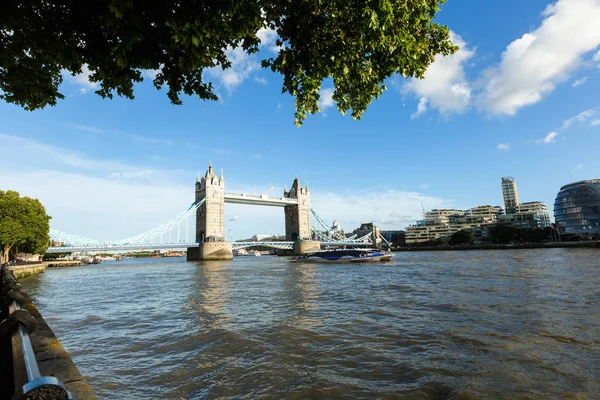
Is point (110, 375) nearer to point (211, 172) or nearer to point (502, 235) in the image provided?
point (211, 172)

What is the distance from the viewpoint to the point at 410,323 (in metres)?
8.73

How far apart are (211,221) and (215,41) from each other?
8373 cm

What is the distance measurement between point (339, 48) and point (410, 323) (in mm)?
7086

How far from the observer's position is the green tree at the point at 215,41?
4.10 metres

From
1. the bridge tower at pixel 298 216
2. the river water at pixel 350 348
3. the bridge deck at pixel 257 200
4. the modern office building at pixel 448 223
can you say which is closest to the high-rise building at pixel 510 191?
the modern office building at pixel 448 223

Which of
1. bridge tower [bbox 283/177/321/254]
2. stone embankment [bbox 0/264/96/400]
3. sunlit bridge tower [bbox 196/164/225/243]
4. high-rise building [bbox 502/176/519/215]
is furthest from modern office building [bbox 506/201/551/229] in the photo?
stone embankment [bbox 0/264/96/400]

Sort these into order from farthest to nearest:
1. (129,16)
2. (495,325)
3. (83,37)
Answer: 1. (495,325)
2. (83,37)
3. (129,16)

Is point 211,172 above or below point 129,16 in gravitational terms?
above

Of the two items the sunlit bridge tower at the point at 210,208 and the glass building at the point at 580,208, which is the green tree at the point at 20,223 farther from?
the glass building at the point at 580,208

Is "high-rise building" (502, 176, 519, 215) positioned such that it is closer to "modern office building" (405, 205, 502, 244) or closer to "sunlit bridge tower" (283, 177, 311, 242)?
"modern office building" (405, 205, 502, 244)

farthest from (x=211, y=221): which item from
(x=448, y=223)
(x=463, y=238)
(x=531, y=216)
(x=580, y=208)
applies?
(x=531, y=216)

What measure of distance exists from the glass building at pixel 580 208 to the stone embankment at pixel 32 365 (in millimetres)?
125006

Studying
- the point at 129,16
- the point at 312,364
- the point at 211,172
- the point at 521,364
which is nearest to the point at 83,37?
the point at 129,16

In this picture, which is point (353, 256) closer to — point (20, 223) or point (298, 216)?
point (20, 223)
